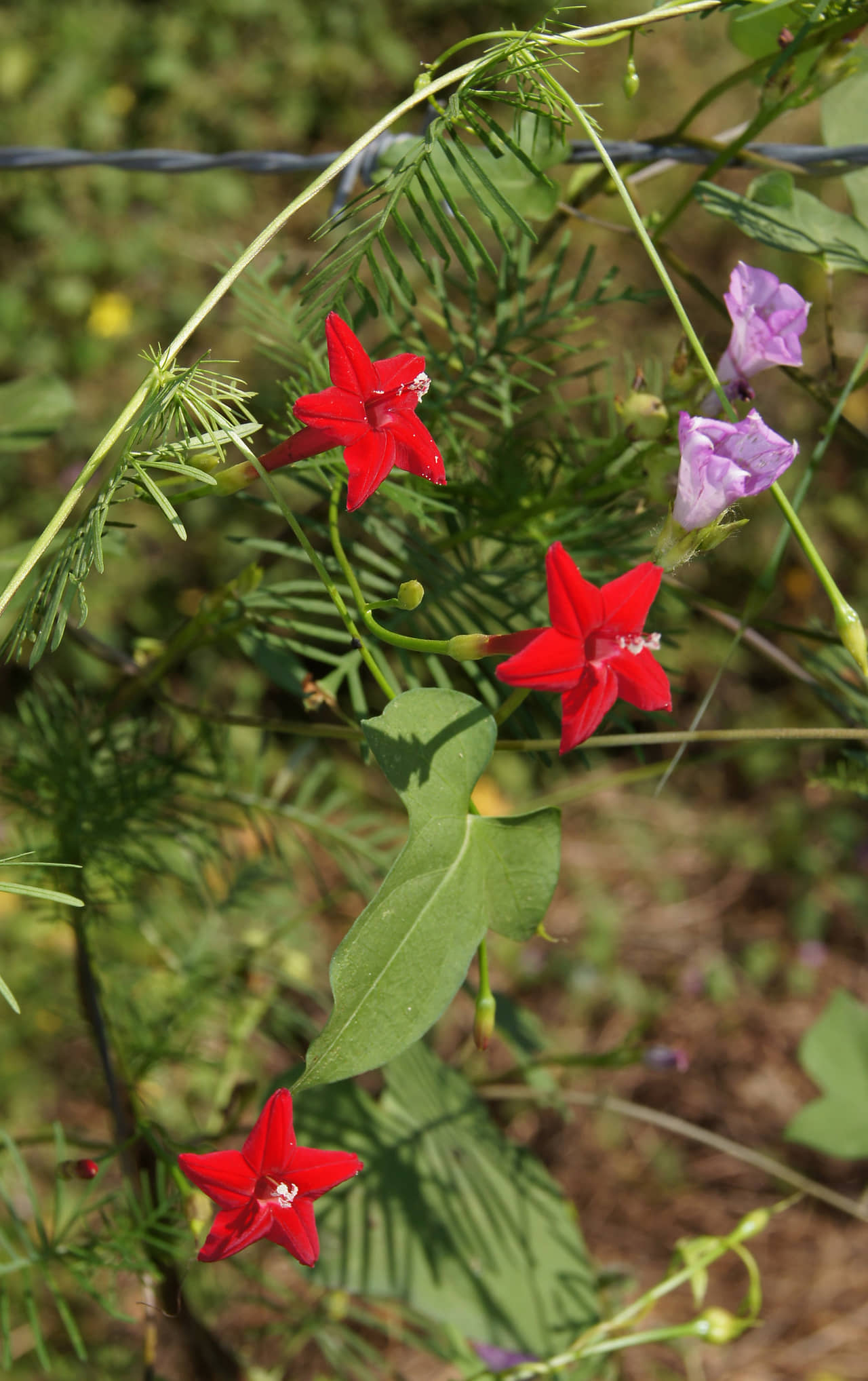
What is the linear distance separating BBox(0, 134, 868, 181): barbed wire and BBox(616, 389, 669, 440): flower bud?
0.21m

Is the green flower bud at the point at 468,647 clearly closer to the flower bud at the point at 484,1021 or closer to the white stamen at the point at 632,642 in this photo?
the white stamen at the point at 632,642

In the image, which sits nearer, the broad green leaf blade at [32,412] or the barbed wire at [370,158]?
the barbed wire at [370,158]

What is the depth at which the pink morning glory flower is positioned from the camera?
59cm

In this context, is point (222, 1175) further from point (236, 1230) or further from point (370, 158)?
point (370, 158)

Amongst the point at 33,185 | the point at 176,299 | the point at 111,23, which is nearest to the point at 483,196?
the point at 176,299

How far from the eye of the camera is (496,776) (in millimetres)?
2051

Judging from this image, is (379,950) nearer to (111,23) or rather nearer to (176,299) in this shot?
(176,299)

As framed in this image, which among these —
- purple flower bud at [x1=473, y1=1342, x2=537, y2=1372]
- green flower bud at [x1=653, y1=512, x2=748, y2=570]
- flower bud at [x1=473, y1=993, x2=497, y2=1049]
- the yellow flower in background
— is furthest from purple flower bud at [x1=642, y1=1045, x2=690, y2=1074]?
the yellow flower in background

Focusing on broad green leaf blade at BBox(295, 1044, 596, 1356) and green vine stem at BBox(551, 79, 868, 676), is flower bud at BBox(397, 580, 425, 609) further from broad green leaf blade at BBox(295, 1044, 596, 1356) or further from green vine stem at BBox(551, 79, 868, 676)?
broad green leaf blade at BBox(295, 1044, 596, 1356)

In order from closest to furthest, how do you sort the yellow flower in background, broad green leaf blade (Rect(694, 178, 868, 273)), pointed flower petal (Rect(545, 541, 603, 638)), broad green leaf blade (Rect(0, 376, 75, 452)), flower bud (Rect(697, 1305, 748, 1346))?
pointed flower petal (Rect(545, 541, 603, 638)) → broad green leaf blade (Rect(694, 178, 868, 273)) → flower bud (Rect(697, 1305, 748, 1346)) → broad green leaf blade (Rect(0, 376, 75, 452)) → the yellow flower in background

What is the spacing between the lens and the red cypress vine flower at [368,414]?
487 mm

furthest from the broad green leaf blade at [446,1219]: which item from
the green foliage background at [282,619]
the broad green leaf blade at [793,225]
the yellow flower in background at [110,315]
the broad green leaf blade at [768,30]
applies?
the yellow flower in background at [110,315]

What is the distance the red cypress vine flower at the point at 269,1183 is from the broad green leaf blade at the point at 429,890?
91mm

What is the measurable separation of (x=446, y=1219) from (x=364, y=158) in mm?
877
